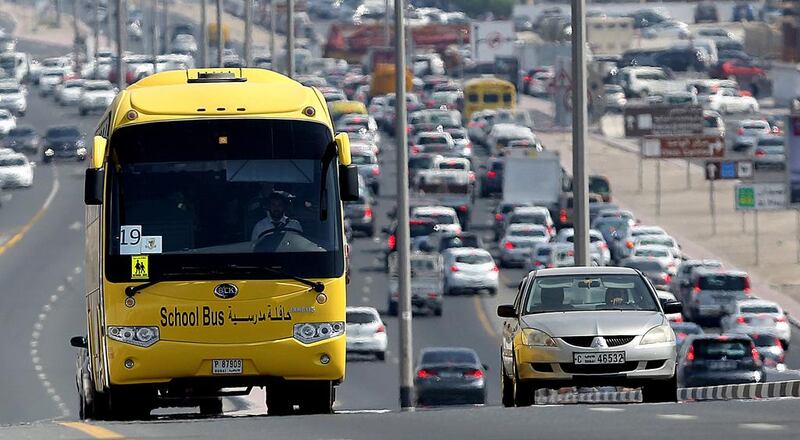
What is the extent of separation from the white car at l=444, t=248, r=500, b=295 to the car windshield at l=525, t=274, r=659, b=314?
4791 cm

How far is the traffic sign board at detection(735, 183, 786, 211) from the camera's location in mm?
78625

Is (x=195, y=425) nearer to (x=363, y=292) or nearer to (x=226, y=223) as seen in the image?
(x=226, y=223)

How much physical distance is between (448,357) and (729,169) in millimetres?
36164

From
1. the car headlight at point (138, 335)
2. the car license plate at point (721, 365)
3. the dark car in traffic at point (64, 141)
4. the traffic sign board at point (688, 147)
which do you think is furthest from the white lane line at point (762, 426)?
the dark car in traffic at point (64, 141)

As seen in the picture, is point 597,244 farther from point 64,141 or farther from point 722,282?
point 64,141

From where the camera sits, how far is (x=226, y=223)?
21.3 meters

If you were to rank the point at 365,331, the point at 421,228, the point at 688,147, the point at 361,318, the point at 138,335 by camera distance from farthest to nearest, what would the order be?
1. the point at 688,147
2. the point at 421,228
3. the point at 365,331
4. the point at 361,318
5. the point at 138,335

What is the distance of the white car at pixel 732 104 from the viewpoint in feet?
411

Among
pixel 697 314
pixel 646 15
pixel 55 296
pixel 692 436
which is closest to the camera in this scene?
pixel 692 436

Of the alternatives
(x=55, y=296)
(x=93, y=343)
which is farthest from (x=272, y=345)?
(x=55, y=296)

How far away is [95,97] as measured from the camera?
403ft

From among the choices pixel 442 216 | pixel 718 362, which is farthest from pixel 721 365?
pixel 442 216

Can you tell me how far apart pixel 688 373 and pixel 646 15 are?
469 feet

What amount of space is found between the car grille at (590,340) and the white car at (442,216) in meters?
59.3
